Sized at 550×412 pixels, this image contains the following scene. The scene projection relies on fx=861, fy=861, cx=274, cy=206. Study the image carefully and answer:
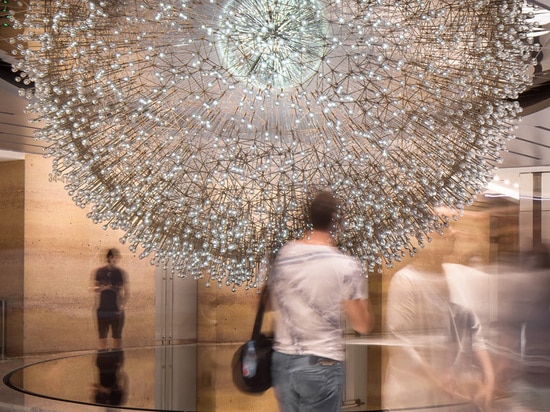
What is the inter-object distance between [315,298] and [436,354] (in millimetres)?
1592

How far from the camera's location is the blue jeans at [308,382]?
2.36 m

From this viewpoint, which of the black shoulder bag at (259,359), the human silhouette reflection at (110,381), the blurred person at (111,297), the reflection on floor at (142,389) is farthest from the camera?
the blurred person at (111,297)

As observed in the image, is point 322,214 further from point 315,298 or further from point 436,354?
point 436,354

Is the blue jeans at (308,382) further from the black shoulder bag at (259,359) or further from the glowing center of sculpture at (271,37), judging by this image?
the glowing center of sculpture at (271,37)

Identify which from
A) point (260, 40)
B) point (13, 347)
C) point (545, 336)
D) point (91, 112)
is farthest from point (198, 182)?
point (13, 347)

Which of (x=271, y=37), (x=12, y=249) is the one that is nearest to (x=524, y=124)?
(x=271, y=37)

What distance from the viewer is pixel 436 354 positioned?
3.79 m

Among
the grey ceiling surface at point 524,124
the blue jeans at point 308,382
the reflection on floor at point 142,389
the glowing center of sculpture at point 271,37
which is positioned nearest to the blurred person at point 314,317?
the blue jeans at point 308,382

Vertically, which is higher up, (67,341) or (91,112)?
(91,112)

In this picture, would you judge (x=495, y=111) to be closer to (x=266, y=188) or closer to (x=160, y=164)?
(x=266, y=188)

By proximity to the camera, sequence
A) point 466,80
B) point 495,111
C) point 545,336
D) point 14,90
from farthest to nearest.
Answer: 1. point 14,90
2. point 545,336
3. point 495,111
4. point 466,80

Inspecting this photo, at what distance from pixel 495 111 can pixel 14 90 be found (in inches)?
106

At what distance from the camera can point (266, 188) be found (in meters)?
2.99

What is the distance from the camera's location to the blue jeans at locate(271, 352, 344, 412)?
7.73 ft
